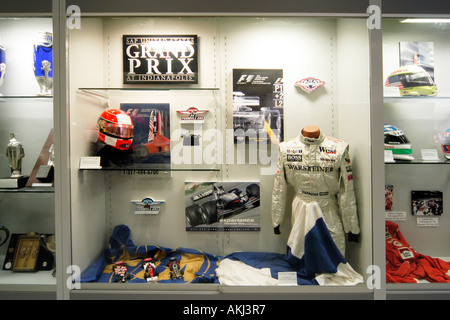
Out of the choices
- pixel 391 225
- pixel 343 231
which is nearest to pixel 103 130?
pixel 343 231

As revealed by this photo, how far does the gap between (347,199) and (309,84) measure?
33.0 inches

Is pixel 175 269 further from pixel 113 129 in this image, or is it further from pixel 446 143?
pixel 446 143

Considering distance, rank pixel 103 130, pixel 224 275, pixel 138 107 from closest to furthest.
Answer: pixel 224 275 → pixel 103 130 → pixel 138 107

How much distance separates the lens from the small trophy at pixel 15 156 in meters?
1.80

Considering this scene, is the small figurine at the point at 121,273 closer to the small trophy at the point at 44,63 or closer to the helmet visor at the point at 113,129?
the helmet visor at the point at 113,129

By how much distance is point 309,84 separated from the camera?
192 centimetres

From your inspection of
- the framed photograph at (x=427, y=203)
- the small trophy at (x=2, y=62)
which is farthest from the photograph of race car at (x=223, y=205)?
the small trophy at (x=2, y=62)

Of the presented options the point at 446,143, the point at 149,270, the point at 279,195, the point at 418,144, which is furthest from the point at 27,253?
the point at 446,143

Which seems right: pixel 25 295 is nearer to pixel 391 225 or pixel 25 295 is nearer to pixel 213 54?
pixel 213 54

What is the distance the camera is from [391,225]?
2.03 metres

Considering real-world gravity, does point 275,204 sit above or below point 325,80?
below

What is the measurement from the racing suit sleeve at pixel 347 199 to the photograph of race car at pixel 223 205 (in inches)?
22.8

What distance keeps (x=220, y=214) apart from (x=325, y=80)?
1.21 metres

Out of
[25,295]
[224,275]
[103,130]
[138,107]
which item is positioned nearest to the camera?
[25,295]
